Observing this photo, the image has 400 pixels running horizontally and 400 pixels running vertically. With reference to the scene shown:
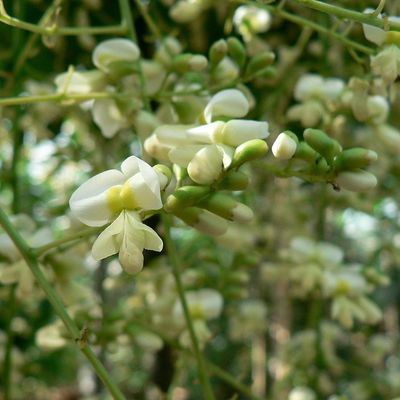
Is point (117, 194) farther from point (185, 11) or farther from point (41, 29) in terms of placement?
point (185, 11)

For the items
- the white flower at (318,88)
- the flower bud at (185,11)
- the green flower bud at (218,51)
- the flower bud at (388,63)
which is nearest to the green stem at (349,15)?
the flower bud at (388,63)

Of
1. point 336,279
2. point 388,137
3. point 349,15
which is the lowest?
point 336,279

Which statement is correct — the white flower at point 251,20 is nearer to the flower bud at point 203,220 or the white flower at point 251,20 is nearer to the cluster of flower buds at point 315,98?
the cluster of flower buds at point 315,98

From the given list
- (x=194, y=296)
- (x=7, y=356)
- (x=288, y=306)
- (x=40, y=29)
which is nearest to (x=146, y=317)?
(x=194, y=296)

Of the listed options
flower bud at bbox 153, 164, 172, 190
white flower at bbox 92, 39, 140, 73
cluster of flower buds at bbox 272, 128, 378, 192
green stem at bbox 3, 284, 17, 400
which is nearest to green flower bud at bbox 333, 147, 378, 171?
→ cluster of flower buds at bbox 272, 128, 378, 192

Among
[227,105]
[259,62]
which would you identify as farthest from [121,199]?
[259,62]

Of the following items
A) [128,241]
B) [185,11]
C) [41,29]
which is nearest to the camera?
[128,241]

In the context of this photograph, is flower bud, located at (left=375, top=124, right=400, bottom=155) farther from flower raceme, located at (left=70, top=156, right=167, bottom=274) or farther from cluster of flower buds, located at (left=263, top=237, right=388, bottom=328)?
flower raceme, located at (left=70, top=156, right=167, bottom=274)
